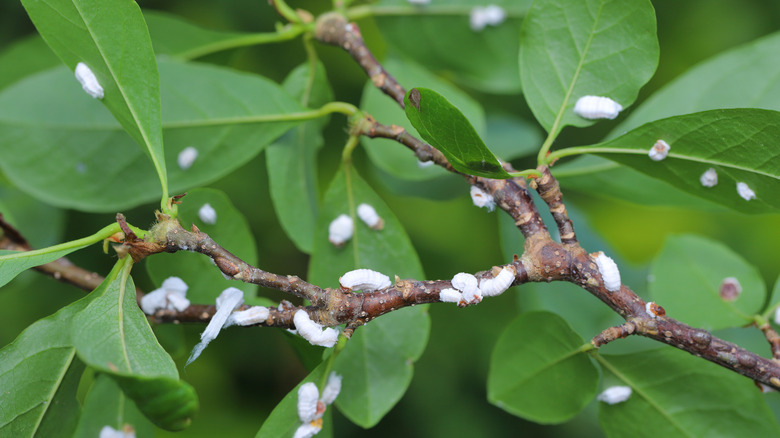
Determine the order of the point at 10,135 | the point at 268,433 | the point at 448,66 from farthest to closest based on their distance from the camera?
the point at 448,66
the point at 10,135
the point at 268,433

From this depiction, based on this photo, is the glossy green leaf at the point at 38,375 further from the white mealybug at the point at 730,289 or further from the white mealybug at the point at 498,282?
the white mealybug at the point at 730,289

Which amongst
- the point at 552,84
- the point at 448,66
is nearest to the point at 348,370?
the point at 552,84

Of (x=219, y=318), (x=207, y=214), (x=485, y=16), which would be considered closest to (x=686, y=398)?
(x=219, y=318)

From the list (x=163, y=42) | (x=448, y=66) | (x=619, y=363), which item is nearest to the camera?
(x=619, y=363)

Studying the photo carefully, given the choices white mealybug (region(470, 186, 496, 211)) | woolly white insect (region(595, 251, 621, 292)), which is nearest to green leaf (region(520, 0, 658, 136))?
white mealybug (region(470, 186, 496, 211))

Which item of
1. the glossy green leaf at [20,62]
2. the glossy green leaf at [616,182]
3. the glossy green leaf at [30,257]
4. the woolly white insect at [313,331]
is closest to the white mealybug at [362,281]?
the woolly white insect at [313,331]

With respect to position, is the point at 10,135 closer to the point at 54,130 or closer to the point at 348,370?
the point at 54,130

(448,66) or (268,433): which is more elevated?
(448,66)
